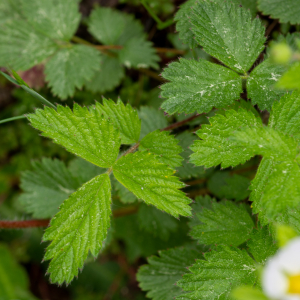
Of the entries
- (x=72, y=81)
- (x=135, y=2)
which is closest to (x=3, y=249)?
(x=72, y=81)

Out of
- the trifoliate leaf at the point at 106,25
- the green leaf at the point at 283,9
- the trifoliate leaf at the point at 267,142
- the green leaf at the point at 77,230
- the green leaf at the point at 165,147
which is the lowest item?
the green leaf at the point at 77,230

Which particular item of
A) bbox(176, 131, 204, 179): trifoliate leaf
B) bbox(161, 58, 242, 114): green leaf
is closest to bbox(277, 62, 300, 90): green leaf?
bbox(161, 58, 242, 114): green leaf

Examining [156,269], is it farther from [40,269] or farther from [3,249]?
[40,269]

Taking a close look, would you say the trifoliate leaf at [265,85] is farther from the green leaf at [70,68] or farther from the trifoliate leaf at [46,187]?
the trifoliate leaf at [46,187]

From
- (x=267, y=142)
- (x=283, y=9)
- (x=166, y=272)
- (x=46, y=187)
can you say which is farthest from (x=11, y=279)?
(x=283, y=9)

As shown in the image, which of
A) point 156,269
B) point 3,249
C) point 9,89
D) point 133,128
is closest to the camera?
point 133,128

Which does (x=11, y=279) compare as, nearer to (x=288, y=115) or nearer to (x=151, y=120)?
(x=151, y=120)

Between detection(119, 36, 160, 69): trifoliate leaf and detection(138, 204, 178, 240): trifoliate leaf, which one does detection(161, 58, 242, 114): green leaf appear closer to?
detection(119, 36, 160, 69): trifoliate leaf

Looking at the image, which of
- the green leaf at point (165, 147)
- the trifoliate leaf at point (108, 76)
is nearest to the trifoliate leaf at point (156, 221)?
the green leaf at point (165, 147)
